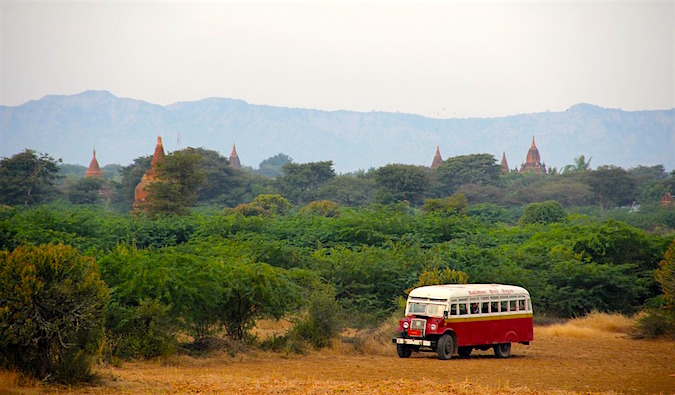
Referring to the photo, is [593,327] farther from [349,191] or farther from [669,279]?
[349,191]

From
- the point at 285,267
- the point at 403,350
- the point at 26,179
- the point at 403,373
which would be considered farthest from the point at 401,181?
the point at 403,373

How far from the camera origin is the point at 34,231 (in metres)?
28.8

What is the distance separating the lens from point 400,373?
16984 mm

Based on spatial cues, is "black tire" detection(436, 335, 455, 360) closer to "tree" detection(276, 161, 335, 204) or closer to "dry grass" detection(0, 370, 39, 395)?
"dry grass" detection(0, 370, 39, 395)

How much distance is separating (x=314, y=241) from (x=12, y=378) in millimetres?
22780

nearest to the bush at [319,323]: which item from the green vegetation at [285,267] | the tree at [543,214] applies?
the green vegetation at [285,267]

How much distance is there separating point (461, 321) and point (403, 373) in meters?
2.95

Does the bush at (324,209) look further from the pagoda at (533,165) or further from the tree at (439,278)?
the pagoda at (533,165)

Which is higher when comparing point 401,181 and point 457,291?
point 401,181

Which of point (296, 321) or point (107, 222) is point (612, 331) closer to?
point (296, 321)

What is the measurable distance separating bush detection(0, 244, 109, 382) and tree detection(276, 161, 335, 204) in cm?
7097

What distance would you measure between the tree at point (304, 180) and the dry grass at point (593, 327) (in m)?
57.5

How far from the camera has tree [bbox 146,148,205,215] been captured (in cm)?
5472

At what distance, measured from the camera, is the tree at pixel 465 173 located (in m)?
94.1
